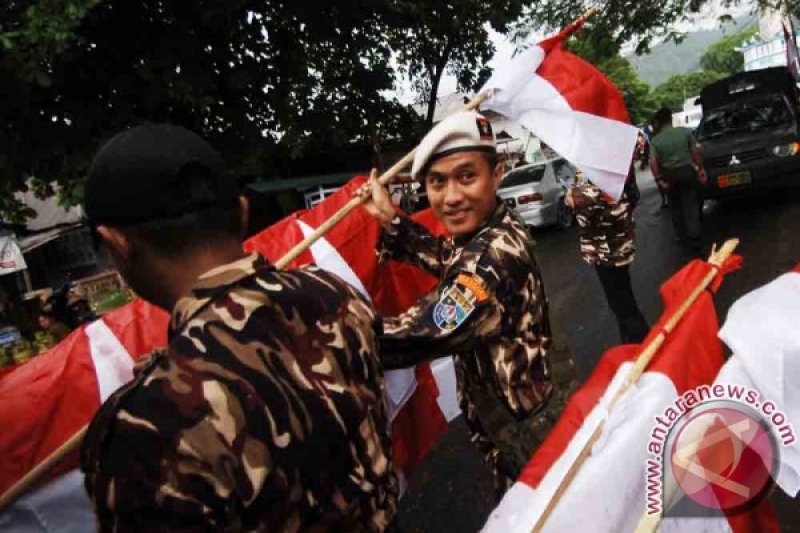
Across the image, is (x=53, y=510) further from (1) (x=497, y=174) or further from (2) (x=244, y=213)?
(1) (x=497, y=174)

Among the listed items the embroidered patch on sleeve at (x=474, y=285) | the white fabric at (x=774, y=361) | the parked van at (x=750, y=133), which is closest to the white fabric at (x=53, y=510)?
the embroidered patch on sleeve at (x=474, y=285)

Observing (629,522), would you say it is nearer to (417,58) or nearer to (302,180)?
(417,58)

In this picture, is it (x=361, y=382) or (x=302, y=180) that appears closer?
(x=361, y=382)

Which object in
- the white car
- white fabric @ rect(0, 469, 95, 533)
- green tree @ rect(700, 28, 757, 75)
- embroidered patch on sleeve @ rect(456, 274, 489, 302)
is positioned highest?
green tree @ rect(700, 28, 757, 75)

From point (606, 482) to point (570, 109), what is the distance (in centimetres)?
162

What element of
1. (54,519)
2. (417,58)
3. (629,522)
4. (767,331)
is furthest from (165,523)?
(417,58)

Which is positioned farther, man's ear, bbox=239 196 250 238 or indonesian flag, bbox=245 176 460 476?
indonesian flag, bbox=245 176 460 476

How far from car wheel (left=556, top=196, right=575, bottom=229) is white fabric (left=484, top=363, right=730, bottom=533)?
11110mm

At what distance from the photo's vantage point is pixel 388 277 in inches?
111

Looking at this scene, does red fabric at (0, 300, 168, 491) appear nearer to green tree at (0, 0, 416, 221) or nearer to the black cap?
the black cap

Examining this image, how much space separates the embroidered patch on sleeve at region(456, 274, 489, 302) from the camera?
166 cm

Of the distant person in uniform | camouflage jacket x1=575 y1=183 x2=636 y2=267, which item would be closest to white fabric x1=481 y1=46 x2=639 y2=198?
camouflage jacket x1=575 y1=183 x2=636 y2=267

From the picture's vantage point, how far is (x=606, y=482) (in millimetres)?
1554

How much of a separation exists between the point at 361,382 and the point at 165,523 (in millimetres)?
436
